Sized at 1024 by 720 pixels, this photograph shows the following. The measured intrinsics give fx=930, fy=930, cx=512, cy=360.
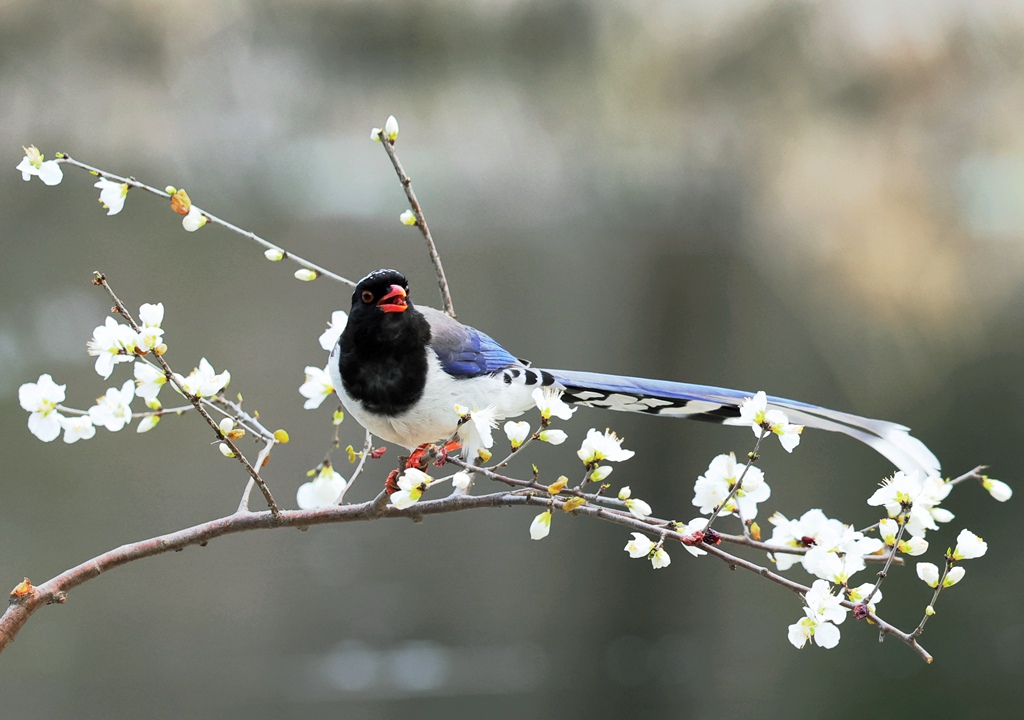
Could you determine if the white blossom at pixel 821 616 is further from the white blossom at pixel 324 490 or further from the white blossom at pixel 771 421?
the white blossom at pixel 324 490

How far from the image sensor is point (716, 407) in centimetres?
69

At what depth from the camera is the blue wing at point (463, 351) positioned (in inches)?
28.6

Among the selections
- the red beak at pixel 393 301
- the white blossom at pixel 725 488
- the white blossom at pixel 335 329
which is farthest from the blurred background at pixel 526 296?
the white blossom at pixel 725 488

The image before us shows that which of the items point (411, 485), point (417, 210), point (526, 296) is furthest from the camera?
point (526, 296)

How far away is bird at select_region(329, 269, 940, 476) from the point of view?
66cm

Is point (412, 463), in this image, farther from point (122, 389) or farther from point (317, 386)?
point (122, 389)

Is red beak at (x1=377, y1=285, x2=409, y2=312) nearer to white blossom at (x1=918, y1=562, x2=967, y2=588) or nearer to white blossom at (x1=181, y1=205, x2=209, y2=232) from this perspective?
white blossom at (x1=181, y1=205, x2=209, y2=232)

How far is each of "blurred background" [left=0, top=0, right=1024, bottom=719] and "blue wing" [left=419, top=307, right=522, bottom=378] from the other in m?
0.83

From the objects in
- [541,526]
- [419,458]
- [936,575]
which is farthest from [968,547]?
[419,458]

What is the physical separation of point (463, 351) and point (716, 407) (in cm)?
20

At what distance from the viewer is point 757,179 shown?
1.75m

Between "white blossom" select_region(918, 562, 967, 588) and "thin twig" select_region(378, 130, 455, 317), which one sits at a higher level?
"thin twig" select_region(378, 130, 455, 317)

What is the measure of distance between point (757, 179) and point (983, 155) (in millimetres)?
460

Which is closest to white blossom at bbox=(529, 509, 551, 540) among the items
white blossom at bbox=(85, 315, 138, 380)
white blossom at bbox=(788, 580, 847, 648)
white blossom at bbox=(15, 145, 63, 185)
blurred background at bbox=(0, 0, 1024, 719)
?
white blossom at bbox=(788, 580, 847, 648)
